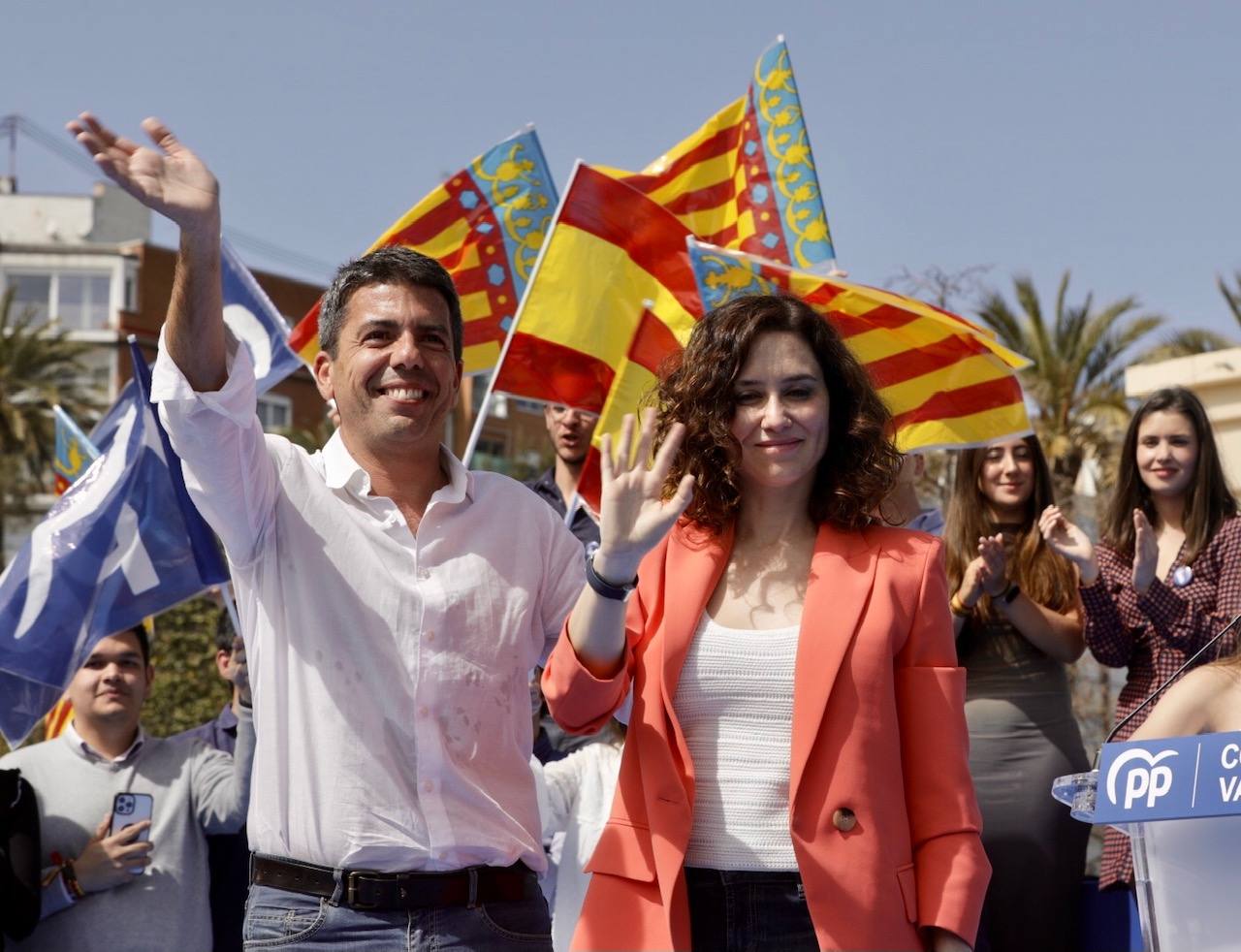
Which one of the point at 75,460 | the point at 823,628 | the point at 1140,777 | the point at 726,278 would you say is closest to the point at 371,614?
the point at 823,628

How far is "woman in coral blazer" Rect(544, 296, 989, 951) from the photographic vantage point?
10.2ft

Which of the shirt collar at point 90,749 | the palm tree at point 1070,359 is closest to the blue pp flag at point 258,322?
the shirt collar at point 90,749

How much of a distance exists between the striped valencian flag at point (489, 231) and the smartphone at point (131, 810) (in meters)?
2.53

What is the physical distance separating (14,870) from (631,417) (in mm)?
3575

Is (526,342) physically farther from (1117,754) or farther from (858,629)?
(1117,754)

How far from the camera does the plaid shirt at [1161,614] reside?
17.9 feet

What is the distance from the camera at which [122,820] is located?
19.4 ft

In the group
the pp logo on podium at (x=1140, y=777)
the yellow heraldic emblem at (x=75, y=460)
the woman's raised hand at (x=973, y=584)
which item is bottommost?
the pp logo on podium at (x=1140, y=777)

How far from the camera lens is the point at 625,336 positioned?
6875 millimetres

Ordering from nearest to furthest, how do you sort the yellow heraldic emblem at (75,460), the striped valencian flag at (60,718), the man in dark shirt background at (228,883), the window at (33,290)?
the man in dark shirt background at (228,883), the striped valencian flag at (60,718), the yellow heraldic emblem at (75,460), the window at (33,290)

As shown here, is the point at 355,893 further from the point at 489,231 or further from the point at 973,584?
the point at 489,231

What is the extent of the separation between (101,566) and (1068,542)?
377 cm

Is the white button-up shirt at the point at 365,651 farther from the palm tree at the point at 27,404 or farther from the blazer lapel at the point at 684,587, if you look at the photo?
the palm tree at the point at 27,404

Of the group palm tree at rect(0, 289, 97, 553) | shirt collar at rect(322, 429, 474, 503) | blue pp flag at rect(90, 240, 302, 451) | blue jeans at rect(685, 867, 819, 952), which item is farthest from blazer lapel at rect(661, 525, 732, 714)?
palm tree at rect(0, 289, 97, 553)
